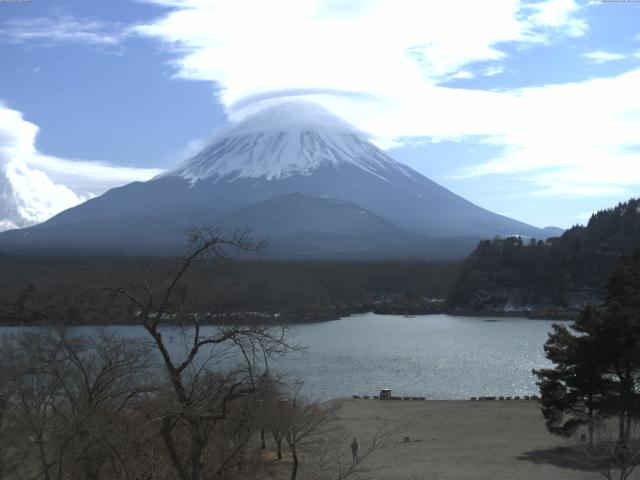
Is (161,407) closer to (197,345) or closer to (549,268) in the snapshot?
(197,345)

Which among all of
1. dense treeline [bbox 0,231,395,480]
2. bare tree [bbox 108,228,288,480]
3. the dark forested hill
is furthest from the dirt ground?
the dark forested hill

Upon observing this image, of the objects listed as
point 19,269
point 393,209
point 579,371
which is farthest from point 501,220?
point 579,371

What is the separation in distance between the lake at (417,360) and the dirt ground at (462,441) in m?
2.20

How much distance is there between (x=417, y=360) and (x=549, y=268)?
4438 centimetres

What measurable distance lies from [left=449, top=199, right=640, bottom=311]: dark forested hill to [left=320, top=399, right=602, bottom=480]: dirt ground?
52.9 metres

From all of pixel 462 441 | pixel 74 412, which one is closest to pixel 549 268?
pixel 462 441

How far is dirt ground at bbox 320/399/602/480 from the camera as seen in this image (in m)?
13.5

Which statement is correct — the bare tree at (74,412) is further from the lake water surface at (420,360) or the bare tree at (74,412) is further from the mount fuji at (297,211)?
the mount fuji at (297,211)

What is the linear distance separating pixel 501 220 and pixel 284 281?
13098 centimetres

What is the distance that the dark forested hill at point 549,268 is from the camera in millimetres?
72562

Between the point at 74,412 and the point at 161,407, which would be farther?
the point at 74,412

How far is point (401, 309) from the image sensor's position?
241ft

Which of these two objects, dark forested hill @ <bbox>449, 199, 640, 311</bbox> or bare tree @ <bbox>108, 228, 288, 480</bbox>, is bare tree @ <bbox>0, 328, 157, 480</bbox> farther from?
dark forested hill @ <bbox>449, 199, 640, 311</bbox>

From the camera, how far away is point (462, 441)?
17.4m
